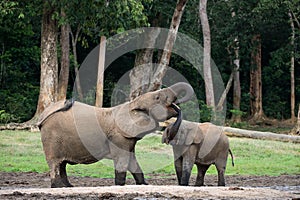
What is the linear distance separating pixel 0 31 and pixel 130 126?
20.8 meters

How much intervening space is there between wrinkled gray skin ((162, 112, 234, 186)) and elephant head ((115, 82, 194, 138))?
111 cm

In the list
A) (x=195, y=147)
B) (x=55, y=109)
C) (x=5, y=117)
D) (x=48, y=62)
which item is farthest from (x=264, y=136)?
(x=55, y=109)

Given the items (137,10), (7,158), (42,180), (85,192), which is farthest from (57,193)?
(137,10)

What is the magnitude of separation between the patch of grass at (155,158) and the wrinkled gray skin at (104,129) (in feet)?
13.3

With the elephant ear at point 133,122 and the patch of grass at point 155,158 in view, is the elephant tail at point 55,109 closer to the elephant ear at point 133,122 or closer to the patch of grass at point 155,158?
the elephant ear at point 133,122

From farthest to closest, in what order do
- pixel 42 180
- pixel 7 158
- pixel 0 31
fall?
pixel 0 31
pixel 7 158
pixel 42 180

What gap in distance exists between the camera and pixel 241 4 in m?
34.7

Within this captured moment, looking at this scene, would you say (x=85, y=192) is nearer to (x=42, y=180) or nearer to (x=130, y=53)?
(x=42, y=180)

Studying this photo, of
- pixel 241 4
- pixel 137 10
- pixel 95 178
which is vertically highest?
pixel 241 4

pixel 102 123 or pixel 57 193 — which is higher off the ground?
pixel 102 123

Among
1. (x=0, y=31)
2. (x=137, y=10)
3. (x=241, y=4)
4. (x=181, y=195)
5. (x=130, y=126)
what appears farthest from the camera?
(x=241, y=4)

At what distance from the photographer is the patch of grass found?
59.1 ft

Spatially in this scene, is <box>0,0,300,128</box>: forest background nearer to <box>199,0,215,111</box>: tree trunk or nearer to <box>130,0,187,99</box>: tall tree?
<box>130,0,187,99</box>: tall tree

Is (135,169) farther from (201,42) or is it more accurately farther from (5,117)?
(201,42)
